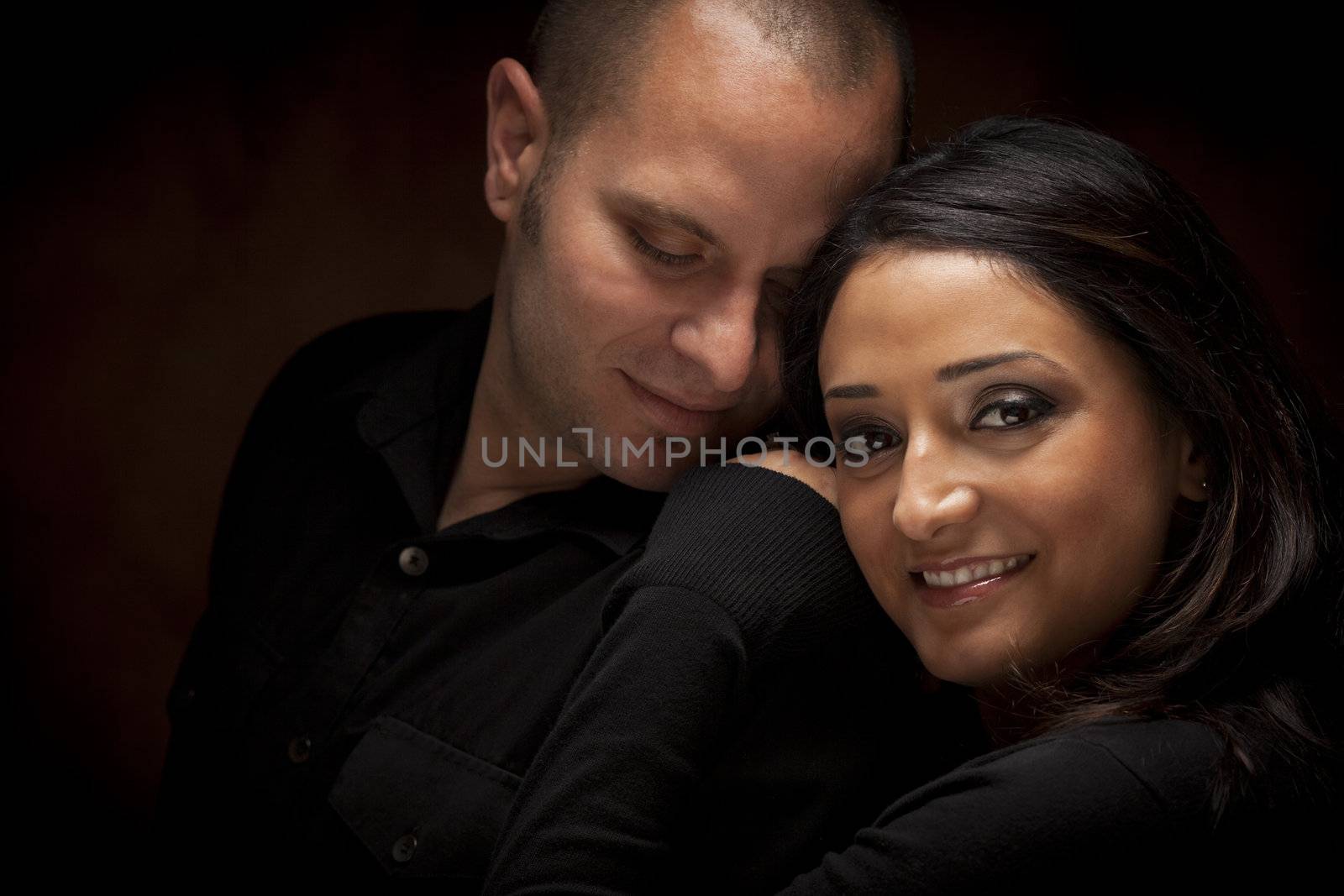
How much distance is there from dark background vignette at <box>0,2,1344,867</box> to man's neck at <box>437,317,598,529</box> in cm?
60

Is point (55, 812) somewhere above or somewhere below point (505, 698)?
below

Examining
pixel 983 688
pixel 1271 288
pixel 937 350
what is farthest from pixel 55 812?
pixel 1271 288

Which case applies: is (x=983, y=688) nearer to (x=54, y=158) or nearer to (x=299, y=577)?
(x=299, y=577)

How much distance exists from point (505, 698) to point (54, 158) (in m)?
1.50

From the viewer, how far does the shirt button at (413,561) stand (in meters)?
1.82

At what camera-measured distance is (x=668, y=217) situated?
162 centimetres

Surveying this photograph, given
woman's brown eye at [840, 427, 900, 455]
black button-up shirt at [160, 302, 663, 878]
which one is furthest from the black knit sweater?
black button-up shirt at [160, 302, 663, 878]

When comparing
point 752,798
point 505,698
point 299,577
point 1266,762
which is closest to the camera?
point 1266,762

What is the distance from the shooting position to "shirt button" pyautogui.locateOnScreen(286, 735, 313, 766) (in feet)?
5.85

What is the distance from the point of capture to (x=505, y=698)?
169 cm

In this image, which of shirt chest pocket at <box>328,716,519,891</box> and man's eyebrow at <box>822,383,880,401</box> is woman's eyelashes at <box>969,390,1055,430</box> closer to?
man's eyebrow at <box>822,383,880,401</box>

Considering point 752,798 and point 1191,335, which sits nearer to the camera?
point 1191,335

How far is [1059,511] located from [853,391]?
25cm

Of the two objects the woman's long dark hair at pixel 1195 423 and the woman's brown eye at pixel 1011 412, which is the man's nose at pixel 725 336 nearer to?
the woman's long dark hair at pixel 1195 423
